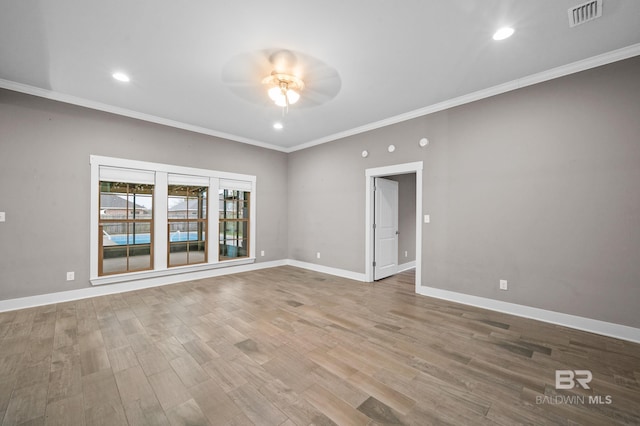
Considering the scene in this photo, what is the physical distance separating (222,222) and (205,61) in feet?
11.7

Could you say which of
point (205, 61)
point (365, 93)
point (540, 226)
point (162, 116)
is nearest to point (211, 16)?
point (205, 61)

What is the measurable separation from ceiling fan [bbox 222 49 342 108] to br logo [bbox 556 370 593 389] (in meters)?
3.75

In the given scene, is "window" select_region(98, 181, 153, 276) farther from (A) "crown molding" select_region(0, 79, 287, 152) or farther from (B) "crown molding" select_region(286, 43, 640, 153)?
(B) "crown molding" select_region(286, 43, 640, 153)

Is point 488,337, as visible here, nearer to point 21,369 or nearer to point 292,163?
point 21,369

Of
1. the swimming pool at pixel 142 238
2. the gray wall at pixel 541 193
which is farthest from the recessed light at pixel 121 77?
the gray wall at pixel 541 193

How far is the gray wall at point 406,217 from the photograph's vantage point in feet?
20.2

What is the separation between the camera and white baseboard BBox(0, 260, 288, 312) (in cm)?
350

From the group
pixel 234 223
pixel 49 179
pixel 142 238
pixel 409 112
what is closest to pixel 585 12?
pixel 409 112

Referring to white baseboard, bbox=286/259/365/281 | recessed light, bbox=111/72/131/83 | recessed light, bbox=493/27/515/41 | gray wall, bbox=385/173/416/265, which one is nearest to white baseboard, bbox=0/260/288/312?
white baseboard, bbox=286/259/365/281

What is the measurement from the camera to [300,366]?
2234 mm

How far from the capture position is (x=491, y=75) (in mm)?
3227

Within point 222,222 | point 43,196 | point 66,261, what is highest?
point 43,196

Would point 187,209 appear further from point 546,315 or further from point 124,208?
point 546,315

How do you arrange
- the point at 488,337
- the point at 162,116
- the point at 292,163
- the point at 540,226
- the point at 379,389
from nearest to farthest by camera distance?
the point at 379,389
the point at 488,337
the point at 540,226
the point at 162,116
the point at 292,163
